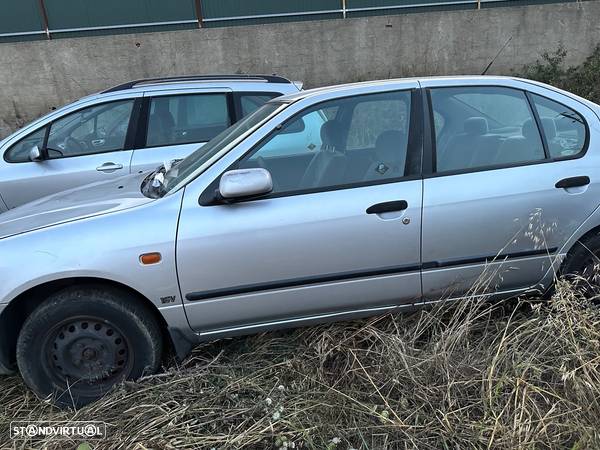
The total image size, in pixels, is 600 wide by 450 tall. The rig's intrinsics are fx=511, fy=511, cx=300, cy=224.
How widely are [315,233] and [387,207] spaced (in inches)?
16.9

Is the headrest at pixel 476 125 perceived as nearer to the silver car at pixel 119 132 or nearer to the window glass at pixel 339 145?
the window glass at pixel 339 145

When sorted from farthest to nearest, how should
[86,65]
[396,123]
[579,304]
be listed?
[86,65]
[396,123]
[579,304]

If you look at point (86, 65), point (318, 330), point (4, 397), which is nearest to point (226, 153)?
point (318, 330)

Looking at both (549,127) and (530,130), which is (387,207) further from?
(549,127)

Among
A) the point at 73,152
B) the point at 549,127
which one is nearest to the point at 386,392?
the point at 549,127

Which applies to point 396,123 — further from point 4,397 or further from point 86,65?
point 86,65

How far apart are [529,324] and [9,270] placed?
2779 mm

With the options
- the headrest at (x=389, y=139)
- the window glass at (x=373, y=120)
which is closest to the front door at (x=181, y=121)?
the window glass at (x=373, y=120)

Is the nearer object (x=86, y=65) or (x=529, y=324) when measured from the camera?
(x=529, y=324)

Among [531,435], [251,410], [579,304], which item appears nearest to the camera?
[531,435]

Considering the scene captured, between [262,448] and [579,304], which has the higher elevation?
[579,304]

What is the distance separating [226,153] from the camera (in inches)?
112

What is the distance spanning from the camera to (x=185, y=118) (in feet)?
16.5

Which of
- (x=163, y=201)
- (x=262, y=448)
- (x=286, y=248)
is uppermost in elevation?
(x=163, y=201)
